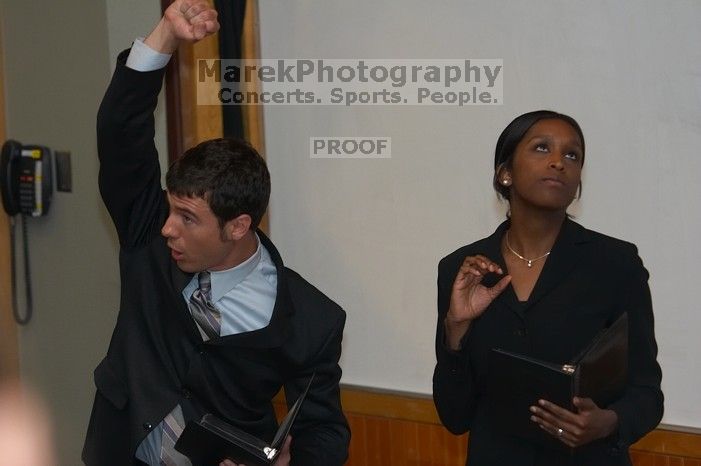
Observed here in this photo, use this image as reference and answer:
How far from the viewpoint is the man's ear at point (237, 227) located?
2073 millimetres

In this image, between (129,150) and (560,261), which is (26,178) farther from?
(560,261)

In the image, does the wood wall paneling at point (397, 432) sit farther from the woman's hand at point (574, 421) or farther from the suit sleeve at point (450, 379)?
the woman's hand at point (574, 421)

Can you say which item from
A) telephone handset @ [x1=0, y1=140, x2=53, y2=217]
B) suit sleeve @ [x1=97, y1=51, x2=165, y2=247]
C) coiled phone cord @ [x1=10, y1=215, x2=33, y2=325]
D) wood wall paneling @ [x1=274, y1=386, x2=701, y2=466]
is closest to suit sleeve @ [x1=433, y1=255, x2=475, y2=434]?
suit sleeve @ [x1=97, y1=51, x2=165, y2=247]

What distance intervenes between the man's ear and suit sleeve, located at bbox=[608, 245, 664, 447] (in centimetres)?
78

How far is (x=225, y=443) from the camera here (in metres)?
1.91

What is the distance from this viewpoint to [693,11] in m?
2.78

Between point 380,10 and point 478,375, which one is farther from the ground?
point 380,10

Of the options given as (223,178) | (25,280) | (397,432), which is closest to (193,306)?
(223,178)

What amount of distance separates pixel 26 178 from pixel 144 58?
205 cm

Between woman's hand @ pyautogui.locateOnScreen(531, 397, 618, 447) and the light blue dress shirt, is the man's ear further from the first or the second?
woman's hand @ pyautogui.locateOnScreen(531, 397, 618, 447)

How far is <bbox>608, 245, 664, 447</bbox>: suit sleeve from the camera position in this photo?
206cm

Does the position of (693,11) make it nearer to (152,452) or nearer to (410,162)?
(410,162)

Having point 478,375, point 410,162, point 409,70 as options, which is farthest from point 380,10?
point 478,375

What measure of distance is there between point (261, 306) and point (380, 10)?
145 centimetres
